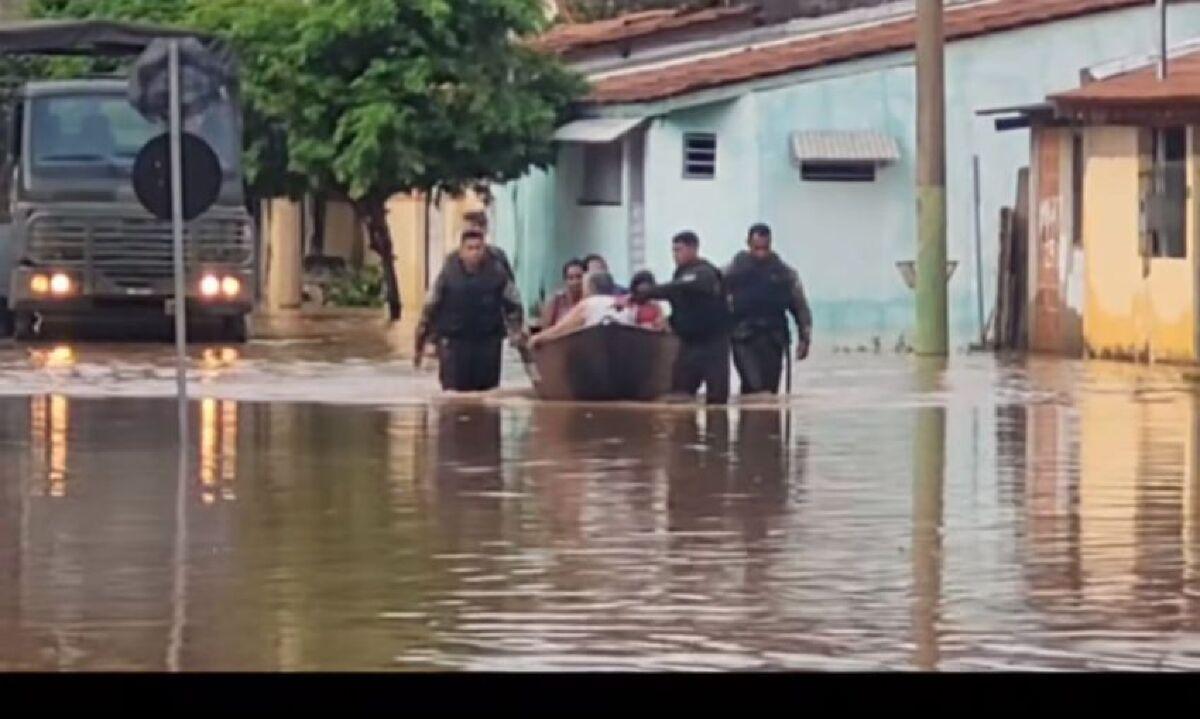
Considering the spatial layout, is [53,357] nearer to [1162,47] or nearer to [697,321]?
[697,321]

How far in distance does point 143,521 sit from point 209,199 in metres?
5.50

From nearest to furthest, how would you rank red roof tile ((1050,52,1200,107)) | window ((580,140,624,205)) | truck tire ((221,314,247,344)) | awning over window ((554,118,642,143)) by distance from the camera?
red roof tile ((1050,52,1200,107)), truck tire ((221,314,247,344)), awning over window ((554,118,642,143)), window ((580,140,624,205))

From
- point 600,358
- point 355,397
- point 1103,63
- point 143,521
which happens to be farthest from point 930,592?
point 1103,63

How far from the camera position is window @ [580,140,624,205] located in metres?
41.6

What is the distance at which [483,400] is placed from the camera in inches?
1016

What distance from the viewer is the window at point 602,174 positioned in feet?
136

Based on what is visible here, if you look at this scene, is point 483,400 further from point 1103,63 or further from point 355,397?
point 1103,63

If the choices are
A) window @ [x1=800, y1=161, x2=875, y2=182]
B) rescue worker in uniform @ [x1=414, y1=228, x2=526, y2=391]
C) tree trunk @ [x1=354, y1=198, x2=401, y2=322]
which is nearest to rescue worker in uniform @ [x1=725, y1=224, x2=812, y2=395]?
rescue worker in uniform @ [x1=414, y1=228, x2=526, y2=391]

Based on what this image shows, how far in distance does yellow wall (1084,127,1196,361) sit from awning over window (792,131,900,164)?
12.5 feet

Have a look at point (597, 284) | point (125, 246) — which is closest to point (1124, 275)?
point (597, 284)

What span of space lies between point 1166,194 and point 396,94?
12424 mm

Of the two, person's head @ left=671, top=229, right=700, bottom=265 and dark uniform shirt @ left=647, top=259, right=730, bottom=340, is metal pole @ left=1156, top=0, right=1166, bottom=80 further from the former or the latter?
dark uniform shirt @ left=647, top=259, right=730, bottom=340

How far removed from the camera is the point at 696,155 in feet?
128
